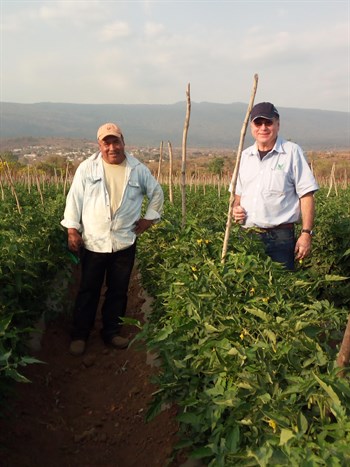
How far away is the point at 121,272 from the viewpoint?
4871 mm

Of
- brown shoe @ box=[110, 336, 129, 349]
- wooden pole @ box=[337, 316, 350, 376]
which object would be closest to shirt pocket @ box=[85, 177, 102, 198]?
brown shoe @ box=[110, 336, 129, 349]

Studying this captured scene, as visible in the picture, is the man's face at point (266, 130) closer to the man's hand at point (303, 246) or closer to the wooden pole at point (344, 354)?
the man's hand at point (303, 246)

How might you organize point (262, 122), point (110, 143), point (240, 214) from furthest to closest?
point (110, 143) → point (240, 214) → point (262, 122)

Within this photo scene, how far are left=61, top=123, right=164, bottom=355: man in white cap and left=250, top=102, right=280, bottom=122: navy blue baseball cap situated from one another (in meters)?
1.34

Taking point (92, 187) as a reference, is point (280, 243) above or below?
below

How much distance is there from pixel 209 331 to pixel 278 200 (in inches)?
69.4

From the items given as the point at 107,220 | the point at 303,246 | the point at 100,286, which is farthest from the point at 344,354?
the point at 100,286

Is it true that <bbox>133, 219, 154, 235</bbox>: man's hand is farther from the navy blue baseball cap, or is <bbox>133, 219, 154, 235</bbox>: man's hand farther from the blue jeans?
the navy blue baseball cap

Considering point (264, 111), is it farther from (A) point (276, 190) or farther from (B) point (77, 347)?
(B) point (77, 347)

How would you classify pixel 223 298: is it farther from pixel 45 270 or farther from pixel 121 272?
pixel 45 270

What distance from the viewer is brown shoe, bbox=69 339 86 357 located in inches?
188

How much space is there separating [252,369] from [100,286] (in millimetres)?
3044

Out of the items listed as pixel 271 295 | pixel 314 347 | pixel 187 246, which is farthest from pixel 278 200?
pixel 314 347

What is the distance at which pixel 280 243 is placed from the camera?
3980 millimetres
